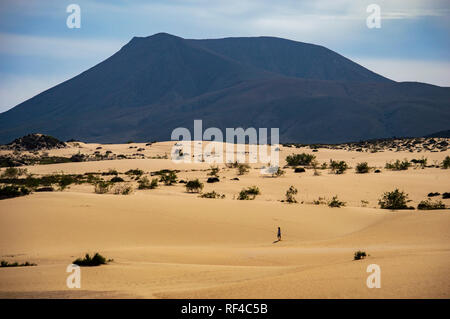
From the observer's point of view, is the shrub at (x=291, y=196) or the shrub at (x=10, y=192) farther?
the shrub at (x=291, y=196)

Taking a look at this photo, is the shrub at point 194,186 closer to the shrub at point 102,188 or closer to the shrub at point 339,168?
the shrub at point 102,188

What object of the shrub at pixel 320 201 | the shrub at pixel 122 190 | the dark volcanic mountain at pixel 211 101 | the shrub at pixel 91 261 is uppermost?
the dark volcanic mountain at pixel 211 101

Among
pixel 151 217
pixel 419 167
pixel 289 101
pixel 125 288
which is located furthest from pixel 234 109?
pixel 125 288

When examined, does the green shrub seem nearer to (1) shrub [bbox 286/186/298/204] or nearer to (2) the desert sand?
(2) the desert sand

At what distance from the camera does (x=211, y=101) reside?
5531 inches

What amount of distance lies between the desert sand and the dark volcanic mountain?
3305 inches

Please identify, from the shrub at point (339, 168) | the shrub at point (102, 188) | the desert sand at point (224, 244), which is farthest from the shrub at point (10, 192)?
the shrub at point (339, 168)

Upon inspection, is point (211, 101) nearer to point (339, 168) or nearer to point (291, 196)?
point (339, 168)

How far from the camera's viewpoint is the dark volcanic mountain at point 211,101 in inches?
4176

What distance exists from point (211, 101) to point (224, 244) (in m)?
129

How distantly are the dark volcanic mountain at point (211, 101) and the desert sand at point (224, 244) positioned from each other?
83935 millimetres

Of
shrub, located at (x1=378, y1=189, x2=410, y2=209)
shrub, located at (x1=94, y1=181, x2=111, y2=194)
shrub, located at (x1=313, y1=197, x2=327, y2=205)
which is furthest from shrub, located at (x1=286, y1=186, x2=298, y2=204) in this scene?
shrub, located at (x1=94, y1=181, x2=111, y2=194)
